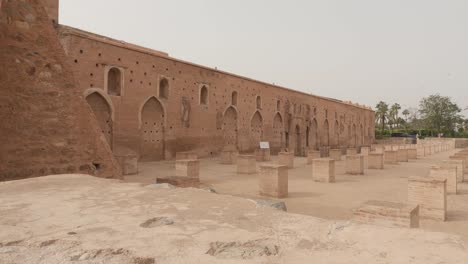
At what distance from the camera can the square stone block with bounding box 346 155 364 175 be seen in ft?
43.8

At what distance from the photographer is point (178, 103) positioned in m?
18.9

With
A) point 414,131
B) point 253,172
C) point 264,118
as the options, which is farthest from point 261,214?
point 414,131

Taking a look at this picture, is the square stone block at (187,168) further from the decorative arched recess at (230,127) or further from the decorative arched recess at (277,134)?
the decorative arched recess at (277,134)

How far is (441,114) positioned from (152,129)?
2287 inches

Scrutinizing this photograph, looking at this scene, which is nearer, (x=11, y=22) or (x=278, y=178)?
(x=11, y=22)

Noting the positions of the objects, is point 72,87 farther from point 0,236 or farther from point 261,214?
point 261,214

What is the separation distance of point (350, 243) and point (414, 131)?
212ft

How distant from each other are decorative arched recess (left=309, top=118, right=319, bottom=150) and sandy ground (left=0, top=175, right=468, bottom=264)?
31332mm

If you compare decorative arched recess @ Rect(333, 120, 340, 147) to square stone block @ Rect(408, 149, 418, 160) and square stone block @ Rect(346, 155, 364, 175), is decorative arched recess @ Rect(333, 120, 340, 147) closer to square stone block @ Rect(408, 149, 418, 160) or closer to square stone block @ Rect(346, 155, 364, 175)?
square stone block @ Rect(408, 149, 418, 160)

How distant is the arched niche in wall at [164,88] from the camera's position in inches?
715

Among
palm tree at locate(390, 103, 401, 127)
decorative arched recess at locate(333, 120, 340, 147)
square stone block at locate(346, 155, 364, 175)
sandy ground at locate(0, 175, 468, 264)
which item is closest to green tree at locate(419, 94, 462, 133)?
palm tree at locate(390, 103, 401, 127)

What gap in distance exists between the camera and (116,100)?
15.5 meters

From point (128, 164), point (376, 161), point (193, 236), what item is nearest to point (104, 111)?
point (128, 164)

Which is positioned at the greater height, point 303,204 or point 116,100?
point 116,100
